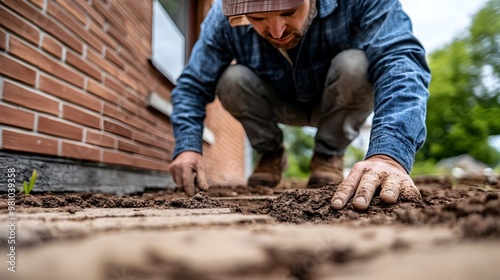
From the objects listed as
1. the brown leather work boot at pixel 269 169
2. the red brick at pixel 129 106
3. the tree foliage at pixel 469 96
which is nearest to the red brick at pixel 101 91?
the red brick at pixel 129 106

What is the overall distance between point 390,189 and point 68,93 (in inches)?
64.4

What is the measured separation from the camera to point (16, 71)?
1590mm

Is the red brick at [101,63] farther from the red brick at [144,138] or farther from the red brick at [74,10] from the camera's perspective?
the red brick at [144,138]

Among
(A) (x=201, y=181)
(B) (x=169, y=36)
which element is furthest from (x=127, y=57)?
(B) (x=169, y=36)

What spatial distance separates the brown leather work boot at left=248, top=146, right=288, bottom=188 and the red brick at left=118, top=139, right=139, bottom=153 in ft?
2.91

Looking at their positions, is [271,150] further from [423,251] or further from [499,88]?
[499,88]

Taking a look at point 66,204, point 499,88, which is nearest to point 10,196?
point 66,204

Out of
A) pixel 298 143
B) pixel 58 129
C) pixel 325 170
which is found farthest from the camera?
pixel 298 143

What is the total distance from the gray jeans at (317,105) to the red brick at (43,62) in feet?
2.82

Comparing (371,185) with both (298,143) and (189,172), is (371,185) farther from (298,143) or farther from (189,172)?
(298,143)

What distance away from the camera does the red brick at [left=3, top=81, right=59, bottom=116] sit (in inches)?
60.9

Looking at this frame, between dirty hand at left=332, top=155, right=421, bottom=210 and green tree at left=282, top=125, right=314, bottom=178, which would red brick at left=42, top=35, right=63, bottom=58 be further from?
green tree at left=282, top=125, right=314, bottom=178

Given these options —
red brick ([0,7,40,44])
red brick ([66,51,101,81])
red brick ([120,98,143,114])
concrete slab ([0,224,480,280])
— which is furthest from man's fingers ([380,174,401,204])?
red brick ([120,98,143,114])

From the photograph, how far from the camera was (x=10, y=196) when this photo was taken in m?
1.41
